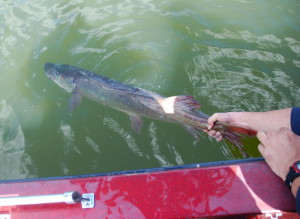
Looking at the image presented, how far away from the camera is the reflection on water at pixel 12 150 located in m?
3.91

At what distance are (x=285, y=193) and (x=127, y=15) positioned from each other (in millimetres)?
5347

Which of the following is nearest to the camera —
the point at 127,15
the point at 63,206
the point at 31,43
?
the point at 63,206

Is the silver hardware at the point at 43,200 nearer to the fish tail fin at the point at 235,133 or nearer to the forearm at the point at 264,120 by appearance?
the fish tail fin at the point at 235,133

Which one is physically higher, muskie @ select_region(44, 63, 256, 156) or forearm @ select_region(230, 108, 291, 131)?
forearm @ select_region(230, 108, 291, 131)

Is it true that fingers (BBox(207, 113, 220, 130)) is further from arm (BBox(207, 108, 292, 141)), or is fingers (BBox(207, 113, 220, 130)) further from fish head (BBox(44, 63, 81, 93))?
fish head (BBox(44, 63, 81, 93))

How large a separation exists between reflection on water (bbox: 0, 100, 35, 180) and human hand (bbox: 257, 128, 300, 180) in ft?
11.4

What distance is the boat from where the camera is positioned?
2006 mm

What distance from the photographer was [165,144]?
397cm

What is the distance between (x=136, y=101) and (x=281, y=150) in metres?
2.19

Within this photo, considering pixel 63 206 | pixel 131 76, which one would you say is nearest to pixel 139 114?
pixel 131 76

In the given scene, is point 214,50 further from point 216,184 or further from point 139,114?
point 216,184

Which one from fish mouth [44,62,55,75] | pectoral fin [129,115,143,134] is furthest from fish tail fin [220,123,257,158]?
fish mouth [44,62,55,75]

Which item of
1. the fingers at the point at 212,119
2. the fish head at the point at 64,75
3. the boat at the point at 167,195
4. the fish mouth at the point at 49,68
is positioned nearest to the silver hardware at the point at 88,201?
the boat at the point at 167,195

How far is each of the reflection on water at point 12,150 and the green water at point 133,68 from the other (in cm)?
2
